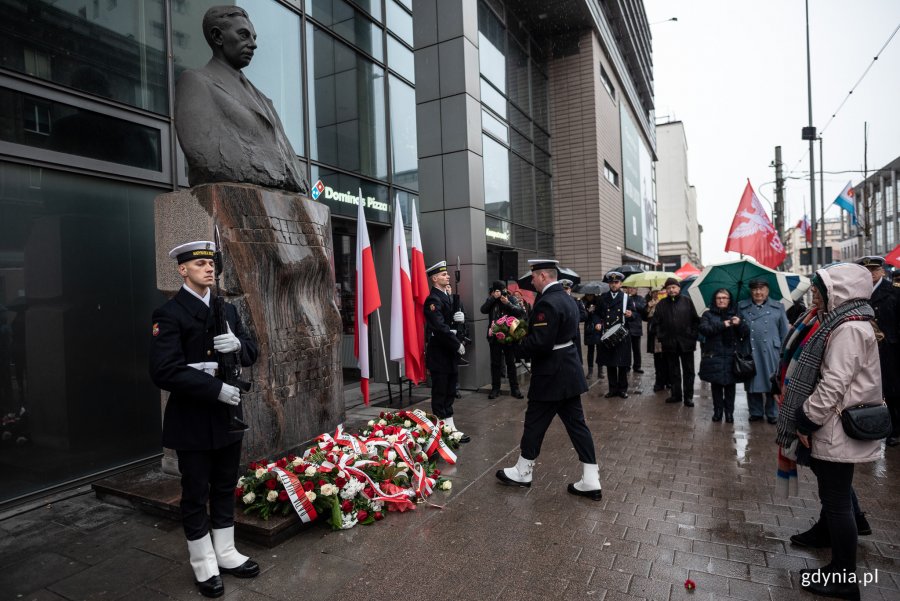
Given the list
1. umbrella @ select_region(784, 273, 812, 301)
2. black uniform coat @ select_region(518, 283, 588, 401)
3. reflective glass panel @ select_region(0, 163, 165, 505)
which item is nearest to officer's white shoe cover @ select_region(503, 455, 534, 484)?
black uniform coat @ select_region(518, 283, 588, 401)

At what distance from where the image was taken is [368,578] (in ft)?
11.1

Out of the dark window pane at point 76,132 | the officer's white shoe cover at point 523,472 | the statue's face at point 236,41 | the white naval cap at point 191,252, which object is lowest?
the officer's white shoe cover at point 523,472

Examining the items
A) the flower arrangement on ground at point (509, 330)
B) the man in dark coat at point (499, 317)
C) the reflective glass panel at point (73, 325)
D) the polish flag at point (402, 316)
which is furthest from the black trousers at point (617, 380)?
the reflective glass panel at point (73, 325)

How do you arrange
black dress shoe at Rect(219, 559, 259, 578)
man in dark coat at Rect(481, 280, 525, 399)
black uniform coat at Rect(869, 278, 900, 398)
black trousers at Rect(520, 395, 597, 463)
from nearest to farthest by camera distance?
black dress shoe at Rect(219, 559, 259, 578)
black trousers at Rect(520, 395, 597, 463)
black uniform coat at Rect(869, 278, 900, 398)
man in dark coat at Rect(481, 280, 525, 399)

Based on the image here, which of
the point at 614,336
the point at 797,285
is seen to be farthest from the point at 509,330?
the point at 797,285

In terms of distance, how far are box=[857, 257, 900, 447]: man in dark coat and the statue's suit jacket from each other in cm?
632

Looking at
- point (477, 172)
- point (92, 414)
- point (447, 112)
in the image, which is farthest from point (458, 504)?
point (447, 112)

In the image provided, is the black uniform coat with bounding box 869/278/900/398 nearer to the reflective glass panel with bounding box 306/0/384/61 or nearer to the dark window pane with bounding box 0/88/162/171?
the dark window pane with bounding box 0/88/162/171

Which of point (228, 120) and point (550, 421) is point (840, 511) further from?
point (228, 120)

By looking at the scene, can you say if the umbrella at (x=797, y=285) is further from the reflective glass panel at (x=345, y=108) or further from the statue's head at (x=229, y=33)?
the statue's head at (x=229, y=33)

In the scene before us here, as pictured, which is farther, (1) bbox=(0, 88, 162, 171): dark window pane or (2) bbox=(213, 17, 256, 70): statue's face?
(2) bbox=(213, 17, 256, 70): statue's face

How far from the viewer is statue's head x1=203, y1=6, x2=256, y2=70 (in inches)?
196

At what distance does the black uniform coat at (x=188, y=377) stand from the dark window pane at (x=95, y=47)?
3.45 m

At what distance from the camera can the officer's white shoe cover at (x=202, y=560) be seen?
322 centimetres
